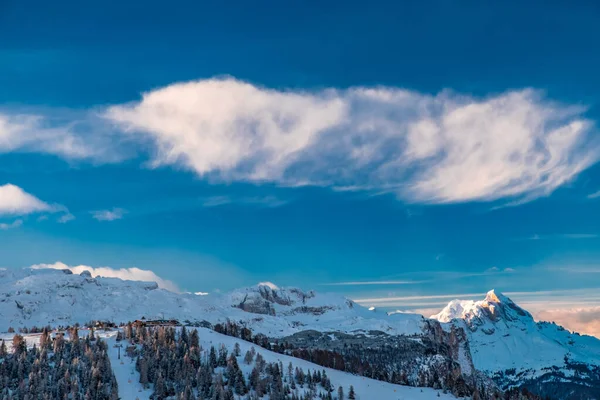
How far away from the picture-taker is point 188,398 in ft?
654

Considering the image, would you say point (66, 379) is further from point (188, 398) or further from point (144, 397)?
point (188, 398)

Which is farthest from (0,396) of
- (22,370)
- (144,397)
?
(144,397)

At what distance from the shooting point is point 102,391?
193 m

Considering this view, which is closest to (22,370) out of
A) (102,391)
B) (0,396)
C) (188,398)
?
(0,396)

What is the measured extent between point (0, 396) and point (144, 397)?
43994mm

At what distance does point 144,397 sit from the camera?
199 m

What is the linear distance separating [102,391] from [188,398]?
28.0 meters

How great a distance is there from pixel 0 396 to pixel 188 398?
5814cm

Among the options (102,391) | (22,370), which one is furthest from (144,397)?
(22,370)

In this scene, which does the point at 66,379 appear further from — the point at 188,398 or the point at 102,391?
the point at 188,398

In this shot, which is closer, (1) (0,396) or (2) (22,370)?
(1) (0,396)

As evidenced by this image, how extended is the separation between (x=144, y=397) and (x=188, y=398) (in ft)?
48.7

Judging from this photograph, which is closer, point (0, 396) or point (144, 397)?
point (0, 396)

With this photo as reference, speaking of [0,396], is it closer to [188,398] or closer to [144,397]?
[144,397]
